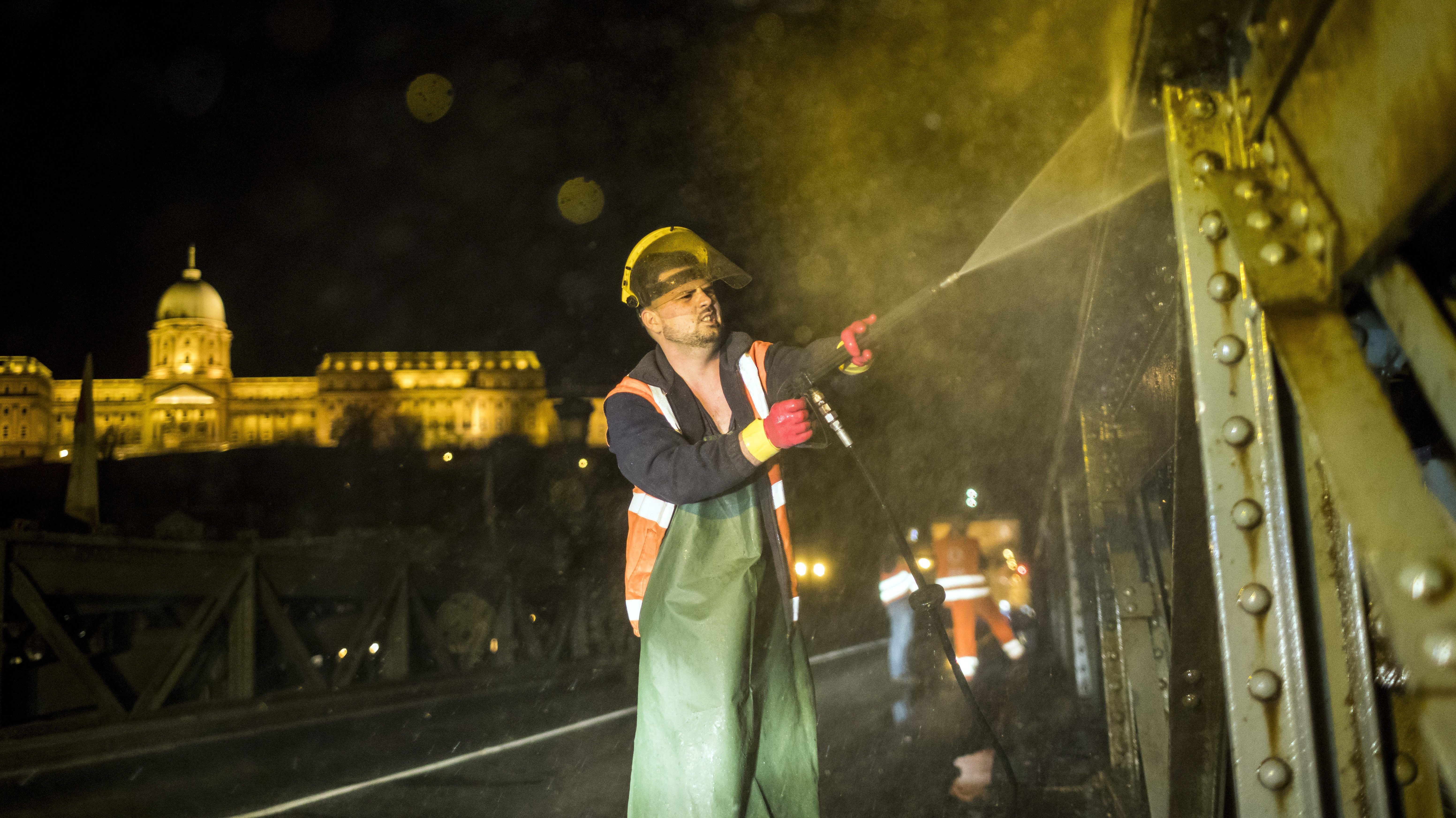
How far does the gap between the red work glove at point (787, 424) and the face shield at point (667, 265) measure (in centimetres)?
72

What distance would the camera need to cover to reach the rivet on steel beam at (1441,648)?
3.15ft

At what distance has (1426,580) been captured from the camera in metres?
0.99

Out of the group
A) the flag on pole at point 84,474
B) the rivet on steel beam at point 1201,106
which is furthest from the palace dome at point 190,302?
the rivet on steel beam at point 1201,106

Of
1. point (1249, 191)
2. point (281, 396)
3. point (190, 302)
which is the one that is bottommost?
point (1249, 191)

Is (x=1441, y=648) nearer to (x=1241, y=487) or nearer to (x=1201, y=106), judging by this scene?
(x=1241, y=487)

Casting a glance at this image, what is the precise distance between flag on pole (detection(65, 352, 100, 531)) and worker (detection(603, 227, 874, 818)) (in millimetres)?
14033

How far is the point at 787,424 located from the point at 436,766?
497 centimetres

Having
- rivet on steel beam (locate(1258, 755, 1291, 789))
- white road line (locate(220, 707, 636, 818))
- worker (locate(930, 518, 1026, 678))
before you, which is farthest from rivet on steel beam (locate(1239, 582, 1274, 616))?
worker (locate(930, 518, 1026, 678))

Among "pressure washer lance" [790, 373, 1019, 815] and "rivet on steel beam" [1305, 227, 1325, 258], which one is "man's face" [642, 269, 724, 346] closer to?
"pressure washer lance" [790, 373, 1019, 815]

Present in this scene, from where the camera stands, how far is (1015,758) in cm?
538

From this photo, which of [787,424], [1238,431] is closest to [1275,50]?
[1238,431]

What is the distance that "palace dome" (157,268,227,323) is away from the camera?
320 feet

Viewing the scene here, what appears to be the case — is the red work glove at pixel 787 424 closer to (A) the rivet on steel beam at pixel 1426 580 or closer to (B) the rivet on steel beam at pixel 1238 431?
(B) the rivet on steel beam at pixel 1238 431

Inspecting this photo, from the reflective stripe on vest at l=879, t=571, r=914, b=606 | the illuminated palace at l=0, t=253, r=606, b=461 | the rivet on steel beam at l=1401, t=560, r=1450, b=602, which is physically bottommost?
the reflective stripe on vest at l=879, t=571, r=914, b=606
